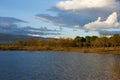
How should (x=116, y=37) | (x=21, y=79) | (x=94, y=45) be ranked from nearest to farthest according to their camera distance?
(x=21, y=79)
(x=116, y=37)
(x=94, y=45)

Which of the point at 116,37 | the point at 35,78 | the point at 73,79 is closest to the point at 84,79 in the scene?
the point at 73,79

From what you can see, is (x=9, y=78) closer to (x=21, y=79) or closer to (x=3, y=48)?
(x=21, y=79)

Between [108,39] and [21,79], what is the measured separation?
5688 inches

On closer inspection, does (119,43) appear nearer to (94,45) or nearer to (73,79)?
(94,45)

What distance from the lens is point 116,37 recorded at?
561 feet

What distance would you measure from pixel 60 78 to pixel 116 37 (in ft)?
440

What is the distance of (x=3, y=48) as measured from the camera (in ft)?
590

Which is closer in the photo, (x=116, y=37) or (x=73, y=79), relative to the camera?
(x=73, y=79)

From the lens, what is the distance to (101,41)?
17938 cm

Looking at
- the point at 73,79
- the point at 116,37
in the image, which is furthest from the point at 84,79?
the point at 116,37

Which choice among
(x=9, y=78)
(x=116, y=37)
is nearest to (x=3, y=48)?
(x=116, y=37)

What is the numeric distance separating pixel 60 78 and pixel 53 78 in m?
1.01

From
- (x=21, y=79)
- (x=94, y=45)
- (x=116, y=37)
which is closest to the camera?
(x=21, y=79)

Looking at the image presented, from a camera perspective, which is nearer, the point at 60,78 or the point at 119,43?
the point at 60,78
